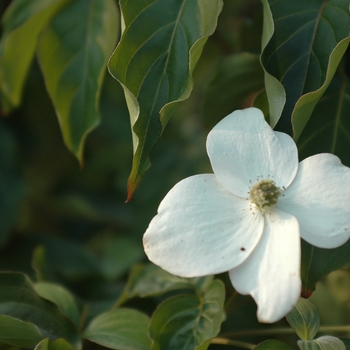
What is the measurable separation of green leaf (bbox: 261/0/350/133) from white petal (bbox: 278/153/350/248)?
0.20 ft

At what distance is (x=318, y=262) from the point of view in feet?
1.54

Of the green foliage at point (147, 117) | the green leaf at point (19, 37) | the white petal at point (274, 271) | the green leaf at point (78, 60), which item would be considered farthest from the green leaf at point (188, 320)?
the green leaf at point (19, 37)

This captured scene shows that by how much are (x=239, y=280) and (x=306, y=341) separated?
0.10m

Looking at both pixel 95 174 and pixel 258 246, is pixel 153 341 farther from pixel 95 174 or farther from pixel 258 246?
pixel 95 174

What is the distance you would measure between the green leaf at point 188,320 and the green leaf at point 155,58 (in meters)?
0.15

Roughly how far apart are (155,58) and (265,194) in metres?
0.19

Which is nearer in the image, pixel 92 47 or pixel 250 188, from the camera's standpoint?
pixel 250 188

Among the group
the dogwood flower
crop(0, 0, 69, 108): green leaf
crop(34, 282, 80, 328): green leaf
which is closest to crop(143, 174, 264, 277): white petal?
the dogwood flower

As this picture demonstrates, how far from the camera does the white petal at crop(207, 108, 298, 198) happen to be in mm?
449

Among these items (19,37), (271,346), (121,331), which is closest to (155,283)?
(121,331)

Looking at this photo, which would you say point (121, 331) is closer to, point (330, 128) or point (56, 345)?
point (56, 345)

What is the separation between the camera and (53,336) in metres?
A: 0.54

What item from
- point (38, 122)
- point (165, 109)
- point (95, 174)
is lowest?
point (95, 174)

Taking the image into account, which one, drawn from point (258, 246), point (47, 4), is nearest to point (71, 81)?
point (47, 4)
